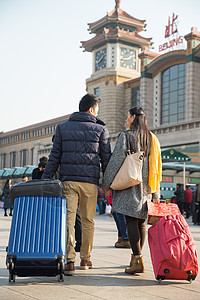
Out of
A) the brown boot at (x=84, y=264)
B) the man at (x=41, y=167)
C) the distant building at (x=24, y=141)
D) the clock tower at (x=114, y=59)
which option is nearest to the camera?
the brown boot at (x=84, y=264)

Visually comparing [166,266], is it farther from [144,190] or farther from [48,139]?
[48,139]

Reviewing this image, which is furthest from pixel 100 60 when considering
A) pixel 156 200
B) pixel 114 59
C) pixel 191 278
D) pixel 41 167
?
pixel 191 278

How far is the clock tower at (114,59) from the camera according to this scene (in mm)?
61062

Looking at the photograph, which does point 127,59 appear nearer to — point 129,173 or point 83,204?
point 83,204

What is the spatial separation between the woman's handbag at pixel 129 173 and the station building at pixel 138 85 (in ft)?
111

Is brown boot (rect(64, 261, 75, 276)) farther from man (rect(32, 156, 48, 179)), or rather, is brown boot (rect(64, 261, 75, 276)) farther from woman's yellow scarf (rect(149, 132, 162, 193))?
man (rect(32, 156, 48, 179))

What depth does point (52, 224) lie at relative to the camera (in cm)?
417

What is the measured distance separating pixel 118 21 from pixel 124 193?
62.8m

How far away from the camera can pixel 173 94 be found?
50531 millimetres

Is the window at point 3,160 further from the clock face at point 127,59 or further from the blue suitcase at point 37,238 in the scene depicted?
the blue suitcase at point 37,238

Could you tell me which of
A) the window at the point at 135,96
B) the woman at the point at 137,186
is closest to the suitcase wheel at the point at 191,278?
the woman at the point at 137,186

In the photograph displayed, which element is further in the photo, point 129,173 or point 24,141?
point 24,141

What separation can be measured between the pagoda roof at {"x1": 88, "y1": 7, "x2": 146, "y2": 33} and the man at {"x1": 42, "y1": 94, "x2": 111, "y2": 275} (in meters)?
61.6

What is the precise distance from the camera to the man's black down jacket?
480 centimetres
